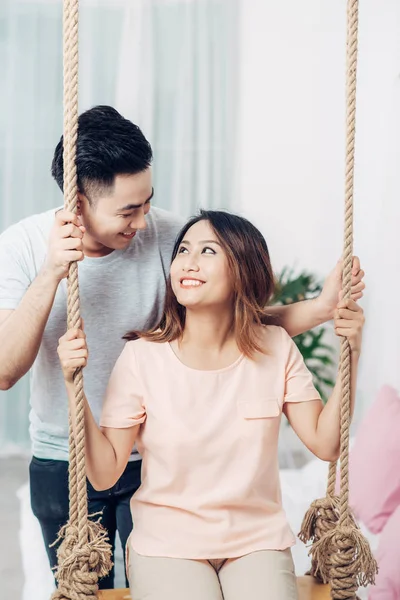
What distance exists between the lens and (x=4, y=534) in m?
3.51

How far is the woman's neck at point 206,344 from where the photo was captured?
1684 millimetres

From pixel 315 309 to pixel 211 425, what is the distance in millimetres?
380

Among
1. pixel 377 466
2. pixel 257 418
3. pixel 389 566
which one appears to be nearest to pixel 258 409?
pixel 257 418

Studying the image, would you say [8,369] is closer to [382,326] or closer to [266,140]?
[382,326]

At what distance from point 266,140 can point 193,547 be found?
10.4 feet

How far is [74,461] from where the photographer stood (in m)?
1.47

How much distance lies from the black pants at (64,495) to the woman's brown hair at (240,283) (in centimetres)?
41

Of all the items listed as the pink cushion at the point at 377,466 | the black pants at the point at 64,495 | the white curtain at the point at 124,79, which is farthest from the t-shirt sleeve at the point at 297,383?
the white curtain at the point at 124,79

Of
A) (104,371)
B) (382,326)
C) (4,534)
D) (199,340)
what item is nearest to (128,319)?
(104,371)

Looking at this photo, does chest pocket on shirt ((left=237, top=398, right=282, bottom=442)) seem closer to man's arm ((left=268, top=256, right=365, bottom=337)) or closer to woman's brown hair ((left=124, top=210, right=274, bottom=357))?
woman's brown hair ((left=124, top=210, right=274, bottom=357))

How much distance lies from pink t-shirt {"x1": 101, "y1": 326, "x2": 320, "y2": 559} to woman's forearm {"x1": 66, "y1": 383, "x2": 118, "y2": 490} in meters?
0.06

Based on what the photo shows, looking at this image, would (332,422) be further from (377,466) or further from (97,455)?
(377,466)

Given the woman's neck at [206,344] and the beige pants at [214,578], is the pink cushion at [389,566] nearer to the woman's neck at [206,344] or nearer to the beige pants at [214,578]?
the beige pants at [214,578]

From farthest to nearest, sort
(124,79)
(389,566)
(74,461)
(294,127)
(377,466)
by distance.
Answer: (294,127) < (124,79) < (377,466) < (389,566) < (74,461)
